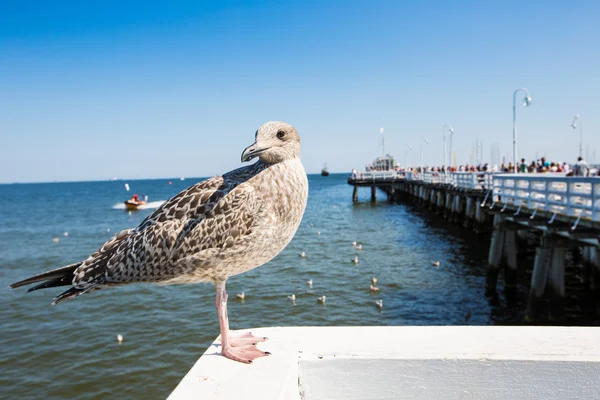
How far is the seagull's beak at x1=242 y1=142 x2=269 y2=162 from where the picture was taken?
104 inches

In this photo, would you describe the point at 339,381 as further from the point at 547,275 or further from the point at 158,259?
the point at 547,275

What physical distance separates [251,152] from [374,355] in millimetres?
1283

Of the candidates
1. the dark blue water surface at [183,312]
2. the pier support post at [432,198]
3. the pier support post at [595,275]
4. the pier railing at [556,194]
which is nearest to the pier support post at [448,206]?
the pier support post at [432,198]

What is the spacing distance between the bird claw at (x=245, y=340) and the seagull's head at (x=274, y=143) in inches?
40.4

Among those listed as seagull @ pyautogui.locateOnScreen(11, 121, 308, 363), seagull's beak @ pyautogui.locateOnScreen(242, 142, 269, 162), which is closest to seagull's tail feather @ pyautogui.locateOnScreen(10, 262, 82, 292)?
seagull @ pyautogui.locateOnScreen(11, 121, 308, 363)

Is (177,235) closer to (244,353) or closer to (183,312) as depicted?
(244,353)

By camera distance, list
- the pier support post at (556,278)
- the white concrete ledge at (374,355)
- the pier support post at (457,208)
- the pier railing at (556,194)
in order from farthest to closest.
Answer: the pier support post at (457,208) < the pier support post at (556,278) < the pier railing at (556,194) < the white concrete ledge at (374,355)

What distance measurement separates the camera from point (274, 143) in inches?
109

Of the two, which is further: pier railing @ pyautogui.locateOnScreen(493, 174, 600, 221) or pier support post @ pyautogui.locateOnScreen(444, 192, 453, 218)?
pier support post @ pyautogui.locateOnScreen(444, 192, 453, 218)

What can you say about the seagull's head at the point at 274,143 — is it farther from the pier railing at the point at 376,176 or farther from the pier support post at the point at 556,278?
the pier railing at the point at 376,176

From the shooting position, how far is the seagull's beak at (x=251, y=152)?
2637mm

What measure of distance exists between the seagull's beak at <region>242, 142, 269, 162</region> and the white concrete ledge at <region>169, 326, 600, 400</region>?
1.04 metres

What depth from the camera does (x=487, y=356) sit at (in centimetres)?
212

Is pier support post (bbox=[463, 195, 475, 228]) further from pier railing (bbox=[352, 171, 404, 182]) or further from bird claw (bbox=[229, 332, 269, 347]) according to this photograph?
pier railing (bbox=[352, 171, 404, 182])
